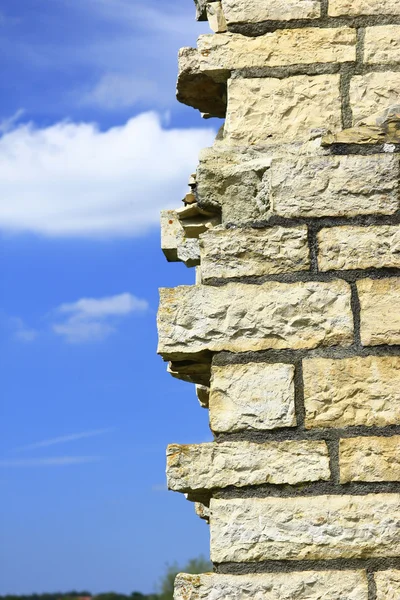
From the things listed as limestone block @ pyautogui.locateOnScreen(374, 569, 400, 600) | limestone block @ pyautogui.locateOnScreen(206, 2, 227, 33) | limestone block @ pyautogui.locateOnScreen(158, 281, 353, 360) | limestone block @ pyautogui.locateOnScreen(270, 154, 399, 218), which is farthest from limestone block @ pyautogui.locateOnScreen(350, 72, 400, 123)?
limestone block @ pyautogui.locateOnScreen(374, 569, 400, 600)

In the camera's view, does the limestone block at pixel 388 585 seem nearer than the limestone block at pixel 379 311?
Yes

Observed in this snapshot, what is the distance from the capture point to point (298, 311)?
295 cm

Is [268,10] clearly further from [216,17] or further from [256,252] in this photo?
[256,252]

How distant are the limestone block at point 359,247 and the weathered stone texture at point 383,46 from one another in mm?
680

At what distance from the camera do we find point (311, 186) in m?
3.05

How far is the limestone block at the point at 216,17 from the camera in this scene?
3.38m

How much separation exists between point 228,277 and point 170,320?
0.26 metres

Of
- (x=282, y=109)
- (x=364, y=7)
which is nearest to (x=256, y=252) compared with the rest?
(x=282, y=109)

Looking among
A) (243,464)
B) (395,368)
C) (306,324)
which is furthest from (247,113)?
(243,464)

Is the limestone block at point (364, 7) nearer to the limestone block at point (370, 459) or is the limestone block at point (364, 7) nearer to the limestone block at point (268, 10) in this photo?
the limestone block at point (268, 10)

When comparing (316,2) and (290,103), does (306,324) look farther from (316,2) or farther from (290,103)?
(316,2)

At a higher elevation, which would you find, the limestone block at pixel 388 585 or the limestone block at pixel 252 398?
the limestone block at pixel 252 398

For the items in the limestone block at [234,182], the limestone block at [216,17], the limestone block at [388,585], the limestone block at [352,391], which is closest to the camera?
the limestone block at [388,585]

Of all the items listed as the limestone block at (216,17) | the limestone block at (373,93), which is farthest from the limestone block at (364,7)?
the limestone block at (216,17)
